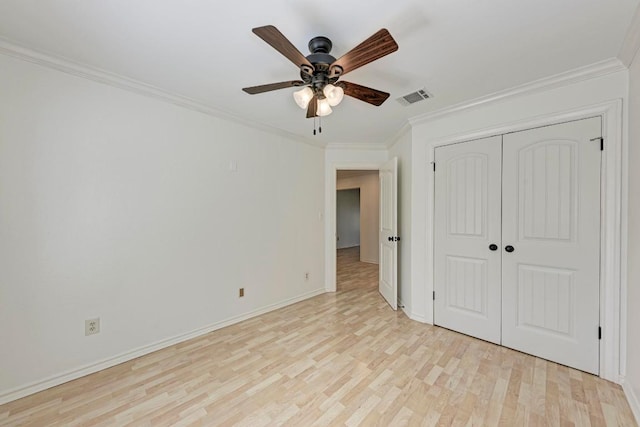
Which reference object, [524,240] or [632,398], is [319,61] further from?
[632,398]

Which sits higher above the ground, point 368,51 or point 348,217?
point 368,51

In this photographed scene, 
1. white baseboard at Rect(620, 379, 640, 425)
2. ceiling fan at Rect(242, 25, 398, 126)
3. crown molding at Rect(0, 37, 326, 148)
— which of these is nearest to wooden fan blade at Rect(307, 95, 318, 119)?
ceiling fan at Rect(242, 25, 398, 126)

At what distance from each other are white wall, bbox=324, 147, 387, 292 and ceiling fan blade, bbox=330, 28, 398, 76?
255 centimetres

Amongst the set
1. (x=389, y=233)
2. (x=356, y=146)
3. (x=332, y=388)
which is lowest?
(x=332, y=388)

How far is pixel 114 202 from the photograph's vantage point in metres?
2.21

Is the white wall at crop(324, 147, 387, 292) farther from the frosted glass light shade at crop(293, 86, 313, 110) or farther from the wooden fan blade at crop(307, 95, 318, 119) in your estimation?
the frosted glass light shade at crop(293, 86, 313, 110)

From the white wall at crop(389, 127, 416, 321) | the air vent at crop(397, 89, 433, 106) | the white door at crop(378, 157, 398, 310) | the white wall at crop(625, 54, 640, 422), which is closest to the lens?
the white wall at crop(625, 54, 640, 422)

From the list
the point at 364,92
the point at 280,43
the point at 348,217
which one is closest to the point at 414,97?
the point at 364,92

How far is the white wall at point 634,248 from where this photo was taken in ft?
5.49

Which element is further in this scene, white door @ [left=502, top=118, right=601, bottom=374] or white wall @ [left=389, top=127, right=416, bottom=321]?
white wall @ [left=389, top=127, right=416, bottom=321]

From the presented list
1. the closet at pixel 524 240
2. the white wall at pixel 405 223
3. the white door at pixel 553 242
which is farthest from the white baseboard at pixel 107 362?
the white door at pixel 553 242

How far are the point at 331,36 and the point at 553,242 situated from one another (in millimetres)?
2398

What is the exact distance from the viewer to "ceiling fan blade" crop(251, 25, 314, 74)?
1.24 meters

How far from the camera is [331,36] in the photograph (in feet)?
5.38
